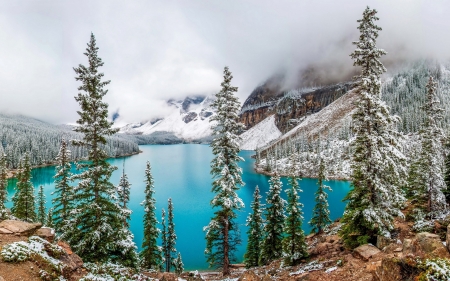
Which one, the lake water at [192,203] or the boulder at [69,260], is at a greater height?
the boulder at [69,260]

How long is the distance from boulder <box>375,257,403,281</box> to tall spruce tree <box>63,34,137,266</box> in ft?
48.0

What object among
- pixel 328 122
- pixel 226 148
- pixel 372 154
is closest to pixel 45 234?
pixel 226 148

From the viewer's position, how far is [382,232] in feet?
47.0

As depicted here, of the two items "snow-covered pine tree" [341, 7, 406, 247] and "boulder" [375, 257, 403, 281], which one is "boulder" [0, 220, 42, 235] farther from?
"snow-covered pine tree" [341, 7, 406, 247]

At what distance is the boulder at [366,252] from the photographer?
499 inches

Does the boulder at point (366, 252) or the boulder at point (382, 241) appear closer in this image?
the boulder at point (366, 252)

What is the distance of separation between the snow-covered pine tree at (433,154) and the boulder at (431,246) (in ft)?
60.3

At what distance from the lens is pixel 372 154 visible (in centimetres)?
1469

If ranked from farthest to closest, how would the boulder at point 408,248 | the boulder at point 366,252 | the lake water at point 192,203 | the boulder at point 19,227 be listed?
the lake water at point 192,203 < the boulder at point 366,252 < the boulder at point 19,227 < the boulder at point 408,248

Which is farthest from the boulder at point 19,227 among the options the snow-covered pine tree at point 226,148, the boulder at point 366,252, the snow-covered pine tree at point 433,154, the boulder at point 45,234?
the snow-covered pine tree at point 433,154

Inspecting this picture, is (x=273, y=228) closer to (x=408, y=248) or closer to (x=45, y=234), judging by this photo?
(x=408, y=248)

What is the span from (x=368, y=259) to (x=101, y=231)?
1597cm

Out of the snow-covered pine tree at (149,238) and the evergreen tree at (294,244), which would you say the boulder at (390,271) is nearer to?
the evergreen tree at (294,244)

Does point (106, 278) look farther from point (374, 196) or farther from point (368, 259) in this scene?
point (374, 196)
